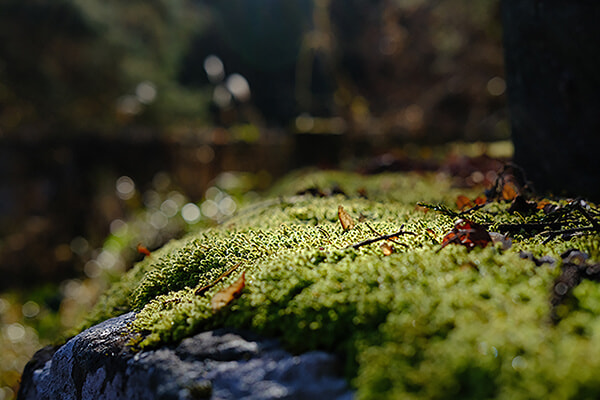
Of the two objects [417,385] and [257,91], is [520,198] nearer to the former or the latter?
[417,385]

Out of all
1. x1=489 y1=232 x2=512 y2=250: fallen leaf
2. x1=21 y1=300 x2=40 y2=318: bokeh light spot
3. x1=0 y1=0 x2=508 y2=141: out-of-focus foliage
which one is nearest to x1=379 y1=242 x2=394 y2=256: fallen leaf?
x1=489 y1=232 x2=512 y2=250: fallen leaf

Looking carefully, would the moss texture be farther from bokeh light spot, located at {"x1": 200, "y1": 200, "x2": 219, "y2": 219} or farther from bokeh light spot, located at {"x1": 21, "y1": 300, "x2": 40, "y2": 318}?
bokeh light spot, located at {"x1": 21, "y1": 300, "x2": 40, "y2": 318}

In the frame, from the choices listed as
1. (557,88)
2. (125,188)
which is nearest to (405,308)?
(557,88)

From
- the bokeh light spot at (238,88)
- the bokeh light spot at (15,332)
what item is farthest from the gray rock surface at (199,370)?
the bokeh light spot at (238,88)

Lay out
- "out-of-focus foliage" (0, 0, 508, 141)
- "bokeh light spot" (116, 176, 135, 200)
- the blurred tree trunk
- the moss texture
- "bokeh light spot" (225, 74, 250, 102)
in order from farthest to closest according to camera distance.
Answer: "out-of-focus foliage" (0, 0, 508, 141) → "bokeh light spot" (116, 176, 135, 200) → "bokeh light spot" (225, 74, 250, 102) → the blurred tree trunk → the moss texture

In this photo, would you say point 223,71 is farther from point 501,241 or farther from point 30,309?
point 501,241

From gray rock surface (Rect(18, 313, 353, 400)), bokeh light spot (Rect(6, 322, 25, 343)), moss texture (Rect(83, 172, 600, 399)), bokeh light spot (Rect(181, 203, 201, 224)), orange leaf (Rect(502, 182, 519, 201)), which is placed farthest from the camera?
bokeh light spot (Rect(181, 203, 201, 224))

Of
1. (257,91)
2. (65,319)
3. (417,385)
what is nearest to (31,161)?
(65,319)

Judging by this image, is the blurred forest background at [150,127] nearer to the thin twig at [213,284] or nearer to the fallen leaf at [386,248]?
the thin twig at [213,284]
